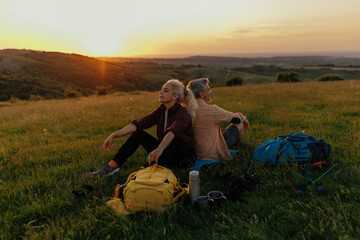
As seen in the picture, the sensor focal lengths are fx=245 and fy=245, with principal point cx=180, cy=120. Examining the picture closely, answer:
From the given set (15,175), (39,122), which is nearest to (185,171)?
(15,175)

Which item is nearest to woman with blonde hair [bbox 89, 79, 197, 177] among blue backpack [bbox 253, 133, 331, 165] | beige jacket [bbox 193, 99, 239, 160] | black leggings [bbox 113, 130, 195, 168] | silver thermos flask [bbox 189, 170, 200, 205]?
black leggings [bbox 113, 130, 195, 168]

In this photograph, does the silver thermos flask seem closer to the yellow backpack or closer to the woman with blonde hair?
the yellow backpack

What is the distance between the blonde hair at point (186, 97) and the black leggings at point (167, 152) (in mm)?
589

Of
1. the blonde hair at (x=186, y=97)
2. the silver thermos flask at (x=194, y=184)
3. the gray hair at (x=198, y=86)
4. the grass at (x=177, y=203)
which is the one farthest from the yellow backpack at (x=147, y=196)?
the gray hair at (x=198, y=86)

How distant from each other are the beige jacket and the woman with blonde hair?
0.64 feet

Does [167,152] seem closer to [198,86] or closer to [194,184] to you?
[194,184]

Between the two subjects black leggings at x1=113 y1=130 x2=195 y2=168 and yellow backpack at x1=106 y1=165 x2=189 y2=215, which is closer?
yellow backpack at x1=106 y1=165 x2=189 y2=215

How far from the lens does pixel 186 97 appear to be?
4449 millimetres

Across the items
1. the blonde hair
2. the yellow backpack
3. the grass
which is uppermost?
the blonde hair

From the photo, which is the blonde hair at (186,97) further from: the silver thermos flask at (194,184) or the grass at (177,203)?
the silver thermos flask at (194,184)

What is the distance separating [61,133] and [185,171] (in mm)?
5132

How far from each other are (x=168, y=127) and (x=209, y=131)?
87cm

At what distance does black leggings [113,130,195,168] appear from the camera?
4.24m

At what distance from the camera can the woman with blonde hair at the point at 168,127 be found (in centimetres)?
421
